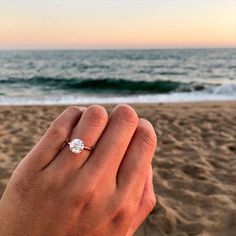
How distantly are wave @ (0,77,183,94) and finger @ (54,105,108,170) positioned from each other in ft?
51.7

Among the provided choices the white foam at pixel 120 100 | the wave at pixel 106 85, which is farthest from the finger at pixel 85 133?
the wave at pixel 106 85

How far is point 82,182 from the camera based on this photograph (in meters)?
0.64

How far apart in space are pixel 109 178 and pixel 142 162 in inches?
2.6

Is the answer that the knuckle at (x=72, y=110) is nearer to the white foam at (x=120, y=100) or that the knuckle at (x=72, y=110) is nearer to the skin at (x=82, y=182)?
the skin at (x=82, y=182)

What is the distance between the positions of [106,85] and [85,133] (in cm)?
1865

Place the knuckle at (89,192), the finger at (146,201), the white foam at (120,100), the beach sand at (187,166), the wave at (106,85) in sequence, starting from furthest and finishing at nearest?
the wave at (106,85), the white foam at (120,100), the beach sand at (187,166), the finger at (146,201), the knuckle at (89,192)

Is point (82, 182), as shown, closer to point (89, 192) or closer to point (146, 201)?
point (89, 192)

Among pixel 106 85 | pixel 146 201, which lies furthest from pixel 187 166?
pixel 106 85

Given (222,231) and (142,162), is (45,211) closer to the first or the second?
(142,162)

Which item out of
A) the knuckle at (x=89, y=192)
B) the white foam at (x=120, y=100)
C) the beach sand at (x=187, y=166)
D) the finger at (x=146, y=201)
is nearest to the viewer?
the knuckle at (x=89, y=192)

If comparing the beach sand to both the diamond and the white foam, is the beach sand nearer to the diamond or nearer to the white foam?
the diamond

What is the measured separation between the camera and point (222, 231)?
9.37 feet

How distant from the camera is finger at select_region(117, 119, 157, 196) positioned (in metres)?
0.66

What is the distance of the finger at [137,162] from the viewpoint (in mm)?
663
